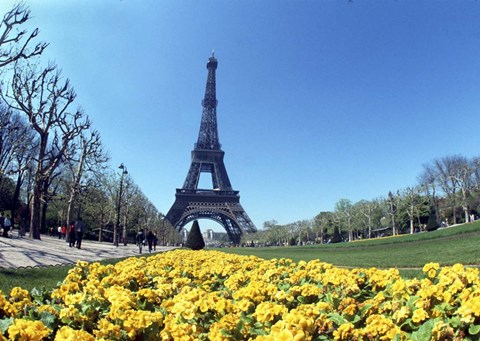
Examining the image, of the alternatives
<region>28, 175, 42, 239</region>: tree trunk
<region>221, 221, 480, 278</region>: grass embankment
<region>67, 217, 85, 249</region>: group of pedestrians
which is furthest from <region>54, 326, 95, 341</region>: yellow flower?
<region>28, 175, 42, 239</region>: tree trunk

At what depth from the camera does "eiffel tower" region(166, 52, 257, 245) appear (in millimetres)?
61875

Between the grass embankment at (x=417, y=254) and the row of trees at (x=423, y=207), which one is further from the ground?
the row of trees at (x=423, y=207)

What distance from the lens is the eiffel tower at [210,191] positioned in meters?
61.9

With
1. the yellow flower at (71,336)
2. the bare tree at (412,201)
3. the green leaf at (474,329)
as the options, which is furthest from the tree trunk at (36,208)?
the bare tree at (412,201)

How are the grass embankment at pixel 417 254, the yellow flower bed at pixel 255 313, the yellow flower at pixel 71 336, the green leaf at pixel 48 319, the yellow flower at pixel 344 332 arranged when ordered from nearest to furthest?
the yellow flower at pixel 71 336 < the yellow flower bed at pixel 255 313 < the yellow flower at pixel 344 332 < the green leaf at pixel 48 319 < the grass embankment at pixel 417 254

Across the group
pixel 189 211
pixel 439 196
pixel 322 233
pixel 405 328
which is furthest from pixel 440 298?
pixel 322 233

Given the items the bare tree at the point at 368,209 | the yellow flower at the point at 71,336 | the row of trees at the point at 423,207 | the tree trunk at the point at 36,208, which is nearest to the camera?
the yellow flower at the point at 71,336

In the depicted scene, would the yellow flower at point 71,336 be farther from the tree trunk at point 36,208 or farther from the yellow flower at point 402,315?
the tree trunk at point 36,208

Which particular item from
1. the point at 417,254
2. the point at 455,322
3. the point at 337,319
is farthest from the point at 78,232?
the point at 455,322

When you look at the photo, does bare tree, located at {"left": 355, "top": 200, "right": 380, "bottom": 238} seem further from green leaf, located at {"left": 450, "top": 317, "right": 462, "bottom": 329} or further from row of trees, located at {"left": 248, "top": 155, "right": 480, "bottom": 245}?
green leaf, located at {"left": 450, "top": 317, "right": 462, "bottom": 329}

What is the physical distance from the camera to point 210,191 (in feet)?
215

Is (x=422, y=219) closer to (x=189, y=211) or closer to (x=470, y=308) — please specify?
(x=189, y=211)

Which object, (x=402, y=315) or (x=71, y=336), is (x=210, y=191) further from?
(x=71, y=336)

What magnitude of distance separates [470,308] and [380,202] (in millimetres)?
68211
